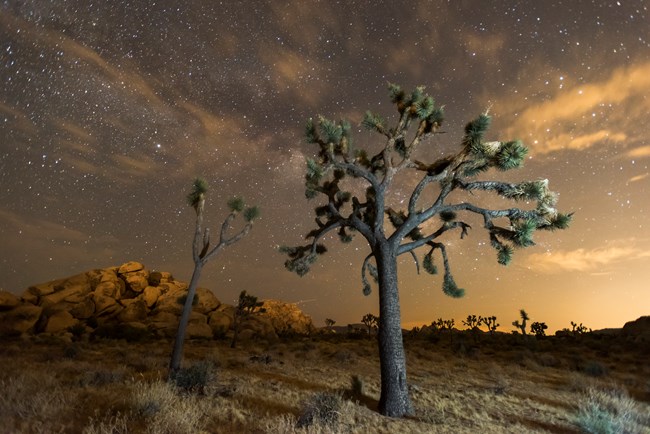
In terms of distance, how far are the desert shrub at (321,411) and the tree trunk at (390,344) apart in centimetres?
129

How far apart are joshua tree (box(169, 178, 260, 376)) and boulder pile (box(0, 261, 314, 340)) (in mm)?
19774

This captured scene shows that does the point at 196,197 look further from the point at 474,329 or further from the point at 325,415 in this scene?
the point at 474,329

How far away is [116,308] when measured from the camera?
112ft

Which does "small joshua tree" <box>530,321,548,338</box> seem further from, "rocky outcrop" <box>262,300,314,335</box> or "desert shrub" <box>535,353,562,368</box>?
"rocky outcrop" <box>262,300,314,335</box>

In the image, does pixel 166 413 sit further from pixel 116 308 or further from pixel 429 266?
pixel 116 308

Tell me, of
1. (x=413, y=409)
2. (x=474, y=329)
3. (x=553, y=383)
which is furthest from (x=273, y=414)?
(x=474, y=329)

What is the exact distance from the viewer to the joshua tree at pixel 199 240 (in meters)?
10.9

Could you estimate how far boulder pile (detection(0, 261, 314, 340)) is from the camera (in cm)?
2898

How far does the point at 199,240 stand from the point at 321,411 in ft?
24.1

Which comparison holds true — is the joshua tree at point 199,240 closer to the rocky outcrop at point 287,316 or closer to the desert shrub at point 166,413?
the desert shrub at point 166,413

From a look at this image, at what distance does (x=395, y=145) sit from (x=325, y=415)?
6.83 m

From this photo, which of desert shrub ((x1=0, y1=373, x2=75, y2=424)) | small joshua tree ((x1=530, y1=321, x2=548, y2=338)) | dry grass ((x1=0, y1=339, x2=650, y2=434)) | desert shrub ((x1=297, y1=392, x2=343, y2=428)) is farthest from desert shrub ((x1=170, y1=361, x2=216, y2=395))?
small joshua tree ((x1=530, y1=321, x2=548, y2=338))

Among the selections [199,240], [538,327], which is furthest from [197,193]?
[538,327]

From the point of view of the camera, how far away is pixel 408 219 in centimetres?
857
